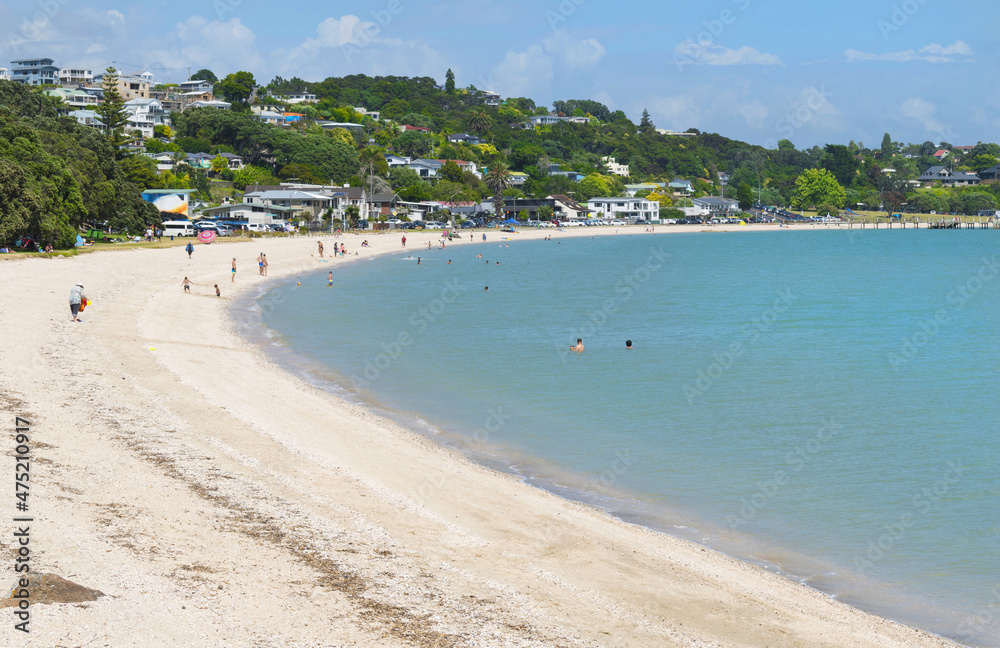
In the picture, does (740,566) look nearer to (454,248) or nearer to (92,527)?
(92,527)

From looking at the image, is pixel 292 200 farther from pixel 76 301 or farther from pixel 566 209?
pixel 76 301

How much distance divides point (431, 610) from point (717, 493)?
27.4 ft

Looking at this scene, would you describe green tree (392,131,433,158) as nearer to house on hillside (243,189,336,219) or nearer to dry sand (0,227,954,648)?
house on hillside (243,189,336,219)

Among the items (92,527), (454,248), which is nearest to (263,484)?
(92,527)

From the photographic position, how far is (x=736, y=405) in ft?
77.8

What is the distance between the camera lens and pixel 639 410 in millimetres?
22812

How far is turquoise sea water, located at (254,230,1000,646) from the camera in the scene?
44.8ft

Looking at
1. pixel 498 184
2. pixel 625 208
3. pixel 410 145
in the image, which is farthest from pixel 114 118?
pixel 625 208

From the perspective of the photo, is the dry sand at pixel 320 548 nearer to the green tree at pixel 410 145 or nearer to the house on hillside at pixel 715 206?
the green tree at pixel 410 145

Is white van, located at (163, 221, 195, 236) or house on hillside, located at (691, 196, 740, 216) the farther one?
house on hillside, located at (691, 196, 740, 216)

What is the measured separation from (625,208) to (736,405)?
154 metres

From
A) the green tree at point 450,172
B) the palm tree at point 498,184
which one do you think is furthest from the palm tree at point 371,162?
the palm tree at point 498,184

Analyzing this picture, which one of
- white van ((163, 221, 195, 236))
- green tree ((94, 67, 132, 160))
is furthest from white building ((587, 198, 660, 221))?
white van ((163, 221, 195, 236))

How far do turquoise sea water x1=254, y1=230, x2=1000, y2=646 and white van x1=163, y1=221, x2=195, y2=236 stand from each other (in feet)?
102
